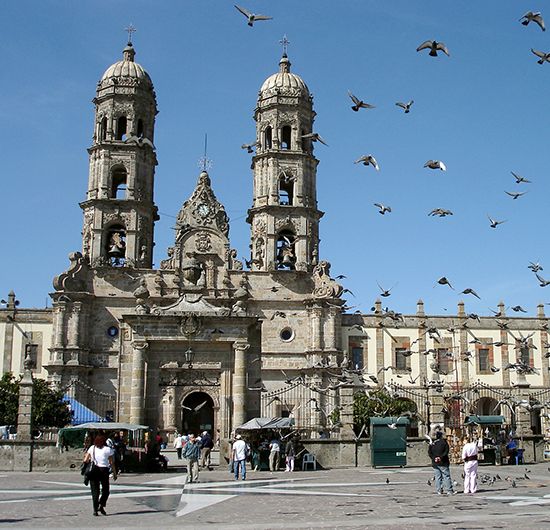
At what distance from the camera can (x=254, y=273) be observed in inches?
2109

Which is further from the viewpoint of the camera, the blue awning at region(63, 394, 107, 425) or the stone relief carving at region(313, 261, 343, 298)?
the stone relief carving at region(313, 261, 343, 298)

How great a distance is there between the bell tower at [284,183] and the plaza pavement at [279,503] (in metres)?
30.7

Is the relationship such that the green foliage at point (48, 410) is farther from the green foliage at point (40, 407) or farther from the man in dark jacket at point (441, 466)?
the man in dark jacket at point (441, 466)

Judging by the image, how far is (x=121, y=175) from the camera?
5503 centimetres

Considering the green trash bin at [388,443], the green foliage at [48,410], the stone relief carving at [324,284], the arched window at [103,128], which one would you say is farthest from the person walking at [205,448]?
the arched window at [103,128]

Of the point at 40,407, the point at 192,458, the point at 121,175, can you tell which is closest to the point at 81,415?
the point at 40,407

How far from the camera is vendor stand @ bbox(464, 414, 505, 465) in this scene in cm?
2994

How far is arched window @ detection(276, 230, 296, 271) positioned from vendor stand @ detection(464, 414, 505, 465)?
22394mm

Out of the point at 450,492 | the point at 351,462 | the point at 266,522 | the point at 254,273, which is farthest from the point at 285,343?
the point at 266,522

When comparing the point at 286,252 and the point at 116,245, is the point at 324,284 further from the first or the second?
the point at 116,245

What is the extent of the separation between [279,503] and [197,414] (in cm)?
2301

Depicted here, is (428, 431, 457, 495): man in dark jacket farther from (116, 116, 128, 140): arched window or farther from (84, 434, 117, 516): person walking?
(116, 116, 128, 140): arched window

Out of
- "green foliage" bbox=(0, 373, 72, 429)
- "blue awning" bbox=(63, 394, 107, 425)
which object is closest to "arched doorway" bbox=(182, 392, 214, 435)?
"blue awning" bbox=(63, 394, 107, 425)

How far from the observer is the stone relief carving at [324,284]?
52625 millimetres
